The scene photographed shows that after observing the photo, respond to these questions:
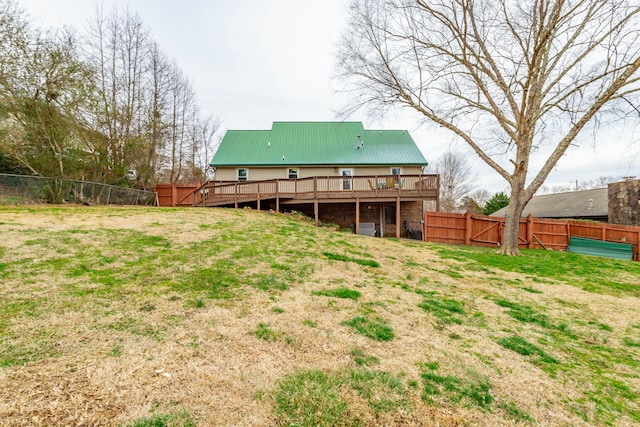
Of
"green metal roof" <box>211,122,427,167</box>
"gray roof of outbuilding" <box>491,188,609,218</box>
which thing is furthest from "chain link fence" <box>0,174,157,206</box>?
"gray roof of outbuilding" <box>491,188,609,218</box>

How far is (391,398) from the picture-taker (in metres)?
2.25

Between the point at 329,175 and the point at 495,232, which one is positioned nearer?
the point at 495,232

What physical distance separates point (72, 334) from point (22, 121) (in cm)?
1366

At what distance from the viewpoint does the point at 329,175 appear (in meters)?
17.8

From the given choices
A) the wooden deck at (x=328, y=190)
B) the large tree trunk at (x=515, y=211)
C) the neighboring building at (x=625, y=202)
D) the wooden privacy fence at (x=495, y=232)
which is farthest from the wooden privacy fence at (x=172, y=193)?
the neighboring building at (x=625, y=202)

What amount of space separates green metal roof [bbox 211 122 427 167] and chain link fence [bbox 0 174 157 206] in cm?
598

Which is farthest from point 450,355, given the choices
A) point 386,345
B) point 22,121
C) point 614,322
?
point 22,121

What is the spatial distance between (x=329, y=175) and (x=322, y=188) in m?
3.17

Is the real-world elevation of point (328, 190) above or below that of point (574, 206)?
above

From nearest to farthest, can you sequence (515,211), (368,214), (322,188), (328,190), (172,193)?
(515,211)
(328,190)
(322,188)
(368,214)
(172,193)

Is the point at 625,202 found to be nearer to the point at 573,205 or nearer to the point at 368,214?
the point at 573,205

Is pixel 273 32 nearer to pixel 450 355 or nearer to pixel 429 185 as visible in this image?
pixel 429 185

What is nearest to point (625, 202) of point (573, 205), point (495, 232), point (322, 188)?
point (573, 205)

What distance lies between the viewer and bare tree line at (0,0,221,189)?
10.5 m
